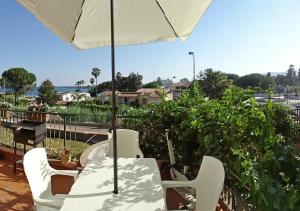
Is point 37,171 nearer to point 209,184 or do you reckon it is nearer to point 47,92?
point 209,184

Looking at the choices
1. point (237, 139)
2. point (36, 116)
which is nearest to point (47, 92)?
point (36, 116)

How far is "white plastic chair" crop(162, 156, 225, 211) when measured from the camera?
2.09 metres

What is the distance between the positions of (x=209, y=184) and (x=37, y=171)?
55.6 inches

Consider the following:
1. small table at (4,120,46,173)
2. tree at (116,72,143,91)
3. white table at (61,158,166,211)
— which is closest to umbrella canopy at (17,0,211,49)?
white table at (61,158,166,211)

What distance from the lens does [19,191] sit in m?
4.05

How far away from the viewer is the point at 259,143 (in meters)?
2.23

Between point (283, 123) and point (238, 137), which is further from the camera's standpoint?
point (283, 123)

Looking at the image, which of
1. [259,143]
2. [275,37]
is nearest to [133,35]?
[259,143]

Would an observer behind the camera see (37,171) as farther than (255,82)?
No

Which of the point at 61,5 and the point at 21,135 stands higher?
the point at 61,5

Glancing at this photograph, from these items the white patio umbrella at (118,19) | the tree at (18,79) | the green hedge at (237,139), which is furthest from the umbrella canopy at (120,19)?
the tree at (18,79)

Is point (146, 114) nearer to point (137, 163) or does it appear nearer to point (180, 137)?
point (180, 137)

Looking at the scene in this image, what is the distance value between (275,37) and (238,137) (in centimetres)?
1120

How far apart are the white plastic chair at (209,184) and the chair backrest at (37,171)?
39.9 inches
